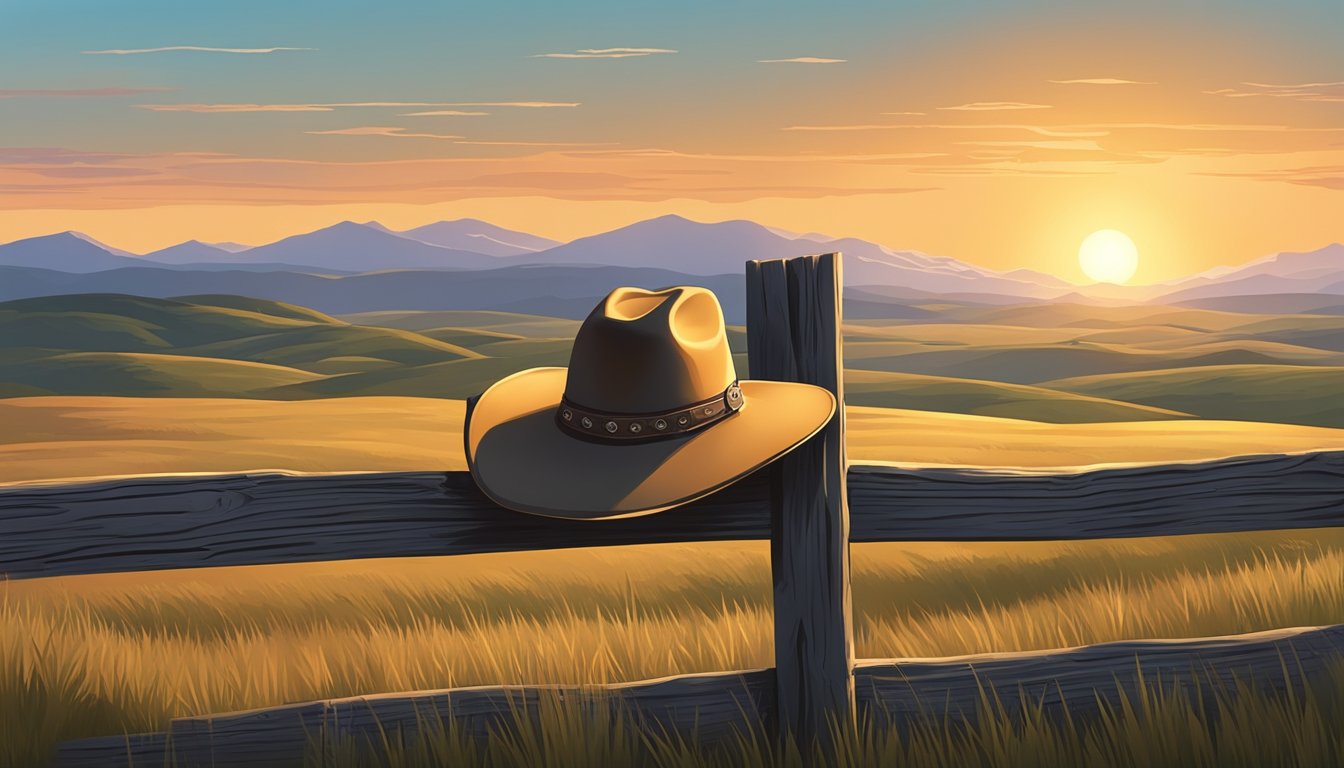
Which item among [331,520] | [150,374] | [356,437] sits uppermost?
[331,520]

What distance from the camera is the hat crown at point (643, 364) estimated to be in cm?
306

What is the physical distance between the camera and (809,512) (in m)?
3.44

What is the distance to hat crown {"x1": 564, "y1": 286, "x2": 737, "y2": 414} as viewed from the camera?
306 centimetres

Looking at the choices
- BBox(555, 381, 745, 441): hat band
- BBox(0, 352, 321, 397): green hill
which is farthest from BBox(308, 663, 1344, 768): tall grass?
BBox(0, 352, 321, 397): green hill

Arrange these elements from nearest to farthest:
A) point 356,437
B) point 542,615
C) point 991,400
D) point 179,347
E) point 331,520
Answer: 1. point 331,520
2. point 542,615
3. point 356,437
4. point 991,400
5. point 179,347

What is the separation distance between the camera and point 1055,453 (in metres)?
9.83

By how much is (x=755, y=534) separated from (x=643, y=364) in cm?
75

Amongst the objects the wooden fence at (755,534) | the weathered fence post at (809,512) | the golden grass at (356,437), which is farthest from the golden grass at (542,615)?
the golden grass at (356,437)

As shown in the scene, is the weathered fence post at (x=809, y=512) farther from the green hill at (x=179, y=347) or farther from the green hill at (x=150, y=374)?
the green hill at (x=150, y=374)

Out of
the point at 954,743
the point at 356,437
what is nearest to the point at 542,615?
the point at 954,743

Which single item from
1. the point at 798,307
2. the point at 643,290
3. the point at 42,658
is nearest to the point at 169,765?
the point at 42,658

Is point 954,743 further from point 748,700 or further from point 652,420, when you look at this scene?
point 652,420

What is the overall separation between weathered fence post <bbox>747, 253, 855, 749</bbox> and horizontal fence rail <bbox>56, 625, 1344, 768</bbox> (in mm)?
142

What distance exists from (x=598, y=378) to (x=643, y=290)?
1.44 ft
